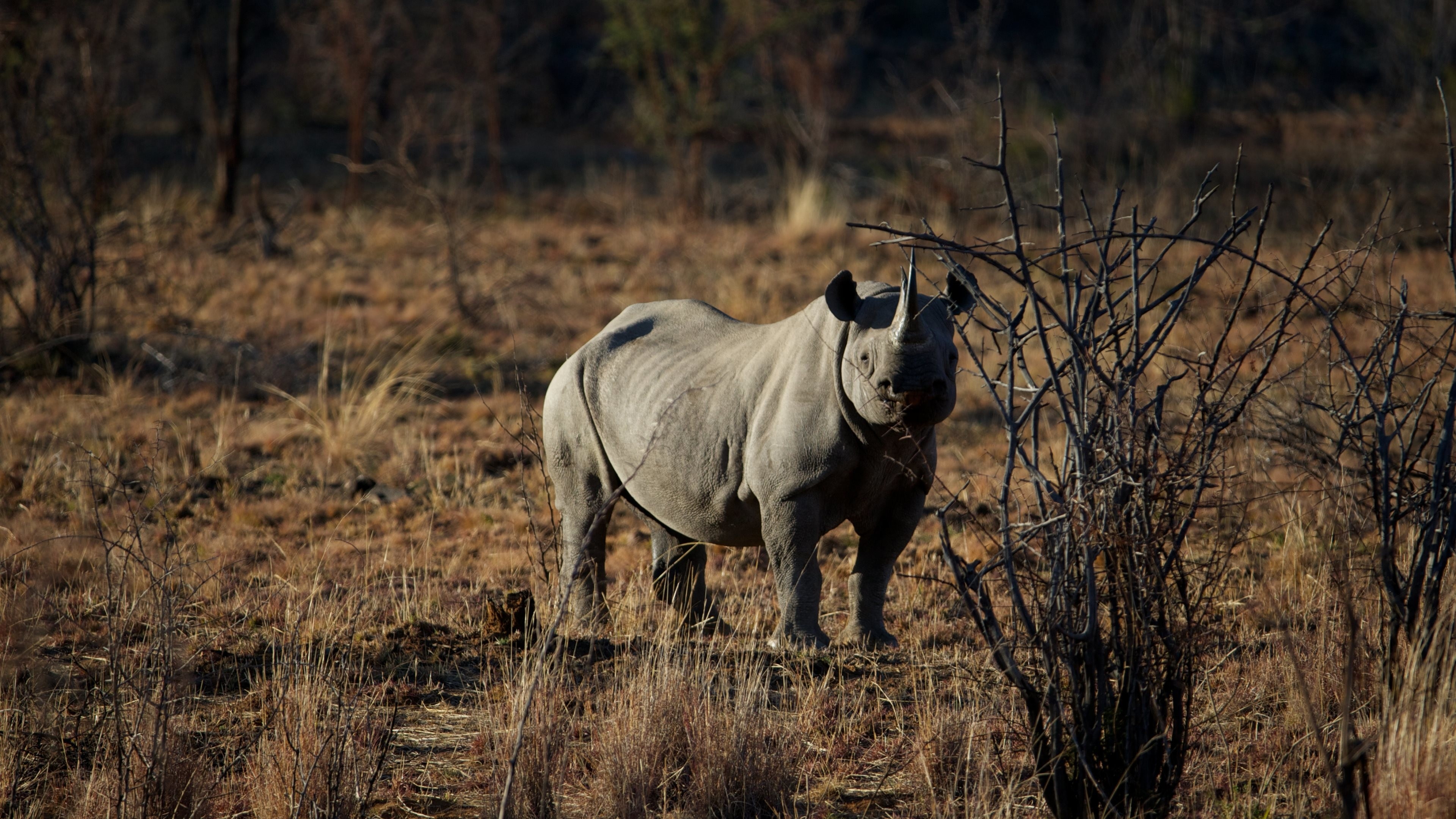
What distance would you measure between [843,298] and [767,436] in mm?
618

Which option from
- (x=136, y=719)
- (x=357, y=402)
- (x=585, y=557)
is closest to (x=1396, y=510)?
(x=585, y=557)

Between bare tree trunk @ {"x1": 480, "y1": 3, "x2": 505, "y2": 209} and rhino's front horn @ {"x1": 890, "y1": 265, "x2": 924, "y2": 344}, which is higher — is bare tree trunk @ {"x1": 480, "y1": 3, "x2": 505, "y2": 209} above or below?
above

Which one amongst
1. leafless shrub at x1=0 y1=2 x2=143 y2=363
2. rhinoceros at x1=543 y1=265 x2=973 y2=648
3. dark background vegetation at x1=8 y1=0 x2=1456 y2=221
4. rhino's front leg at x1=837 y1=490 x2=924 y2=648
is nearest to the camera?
rhinoceros at x1=543 y1=265 x2=973 y2=648

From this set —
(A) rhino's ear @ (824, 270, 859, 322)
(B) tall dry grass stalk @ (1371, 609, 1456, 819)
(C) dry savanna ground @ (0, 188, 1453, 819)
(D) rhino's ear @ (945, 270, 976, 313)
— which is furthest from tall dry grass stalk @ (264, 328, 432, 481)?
(B) tall dry grass stalk @ (1371, 609, 1456, 819)

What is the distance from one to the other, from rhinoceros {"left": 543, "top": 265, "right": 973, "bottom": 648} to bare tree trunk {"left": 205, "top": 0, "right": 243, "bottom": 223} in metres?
11.3

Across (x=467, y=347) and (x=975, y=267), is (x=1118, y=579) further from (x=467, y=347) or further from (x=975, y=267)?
(x=975, y=267)

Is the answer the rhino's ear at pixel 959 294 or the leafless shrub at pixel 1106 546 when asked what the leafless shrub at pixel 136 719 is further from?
the rhino's ear at pixel 959 294

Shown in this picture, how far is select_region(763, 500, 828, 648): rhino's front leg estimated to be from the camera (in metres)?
4.64

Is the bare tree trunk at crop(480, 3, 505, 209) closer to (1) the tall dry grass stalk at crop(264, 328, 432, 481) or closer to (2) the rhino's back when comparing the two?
(1) the tall dry grass stalk at crop(264, 328, 432, 481)

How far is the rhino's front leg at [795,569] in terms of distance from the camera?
183 inches

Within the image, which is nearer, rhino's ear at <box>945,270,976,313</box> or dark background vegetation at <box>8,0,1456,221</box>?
rhino's ear at <box>945,270,976,313</box>

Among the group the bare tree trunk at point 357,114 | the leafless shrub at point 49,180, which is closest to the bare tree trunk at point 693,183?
the bare tree trunk at point 357,114

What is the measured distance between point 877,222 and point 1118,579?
11.6 m

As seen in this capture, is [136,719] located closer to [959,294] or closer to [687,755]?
[687,755]
